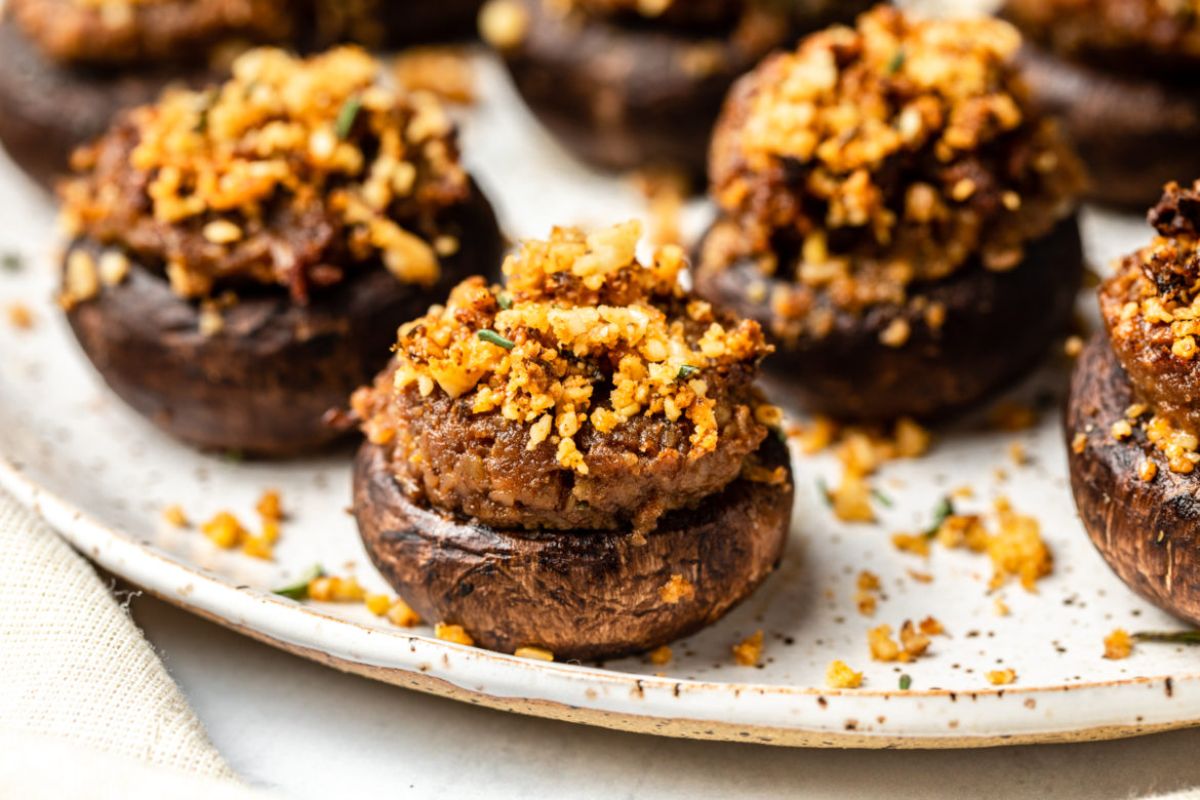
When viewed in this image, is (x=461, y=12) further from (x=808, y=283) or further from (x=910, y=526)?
(x=910, y=526)

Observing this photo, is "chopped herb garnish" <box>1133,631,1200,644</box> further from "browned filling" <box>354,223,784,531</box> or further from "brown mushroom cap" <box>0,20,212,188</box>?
"brown mushroom cap" <box>0,20,212,188</box>

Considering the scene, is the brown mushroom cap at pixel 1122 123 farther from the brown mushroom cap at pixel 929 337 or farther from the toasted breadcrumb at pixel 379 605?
the toasted breadcrumb at pixel 379 605

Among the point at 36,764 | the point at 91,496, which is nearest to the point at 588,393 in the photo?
the point at 36,764

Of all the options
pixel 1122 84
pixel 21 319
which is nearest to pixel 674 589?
pixel 1122 84

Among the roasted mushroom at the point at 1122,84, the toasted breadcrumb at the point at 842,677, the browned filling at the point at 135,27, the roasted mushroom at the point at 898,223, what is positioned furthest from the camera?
the browned filling at the point at 135,27

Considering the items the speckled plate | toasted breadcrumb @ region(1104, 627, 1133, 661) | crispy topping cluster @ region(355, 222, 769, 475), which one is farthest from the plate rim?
crispy topping cluster @ region(355, 222, 769, 475)

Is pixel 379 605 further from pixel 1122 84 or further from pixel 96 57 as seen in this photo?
pixel 1122 84

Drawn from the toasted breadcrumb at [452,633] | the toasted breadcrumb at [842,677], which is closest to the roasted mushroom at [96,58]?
the toasted breadcrumb at [452,633]
